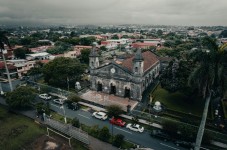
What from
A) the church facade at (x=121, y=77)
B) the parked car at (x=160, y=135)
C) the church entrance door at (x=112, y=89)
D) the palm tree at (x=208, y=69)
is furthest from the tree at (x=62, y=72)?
the palm tree at (x=208, y=69)

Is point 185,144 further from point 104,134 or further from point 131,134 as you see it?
point 104,134

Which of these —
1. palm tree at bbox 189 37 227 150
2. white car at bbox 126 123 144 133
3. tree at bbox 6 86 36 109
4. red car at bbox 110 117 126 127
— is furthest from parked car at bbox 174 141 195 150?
tree at bbox 6 86 36 109

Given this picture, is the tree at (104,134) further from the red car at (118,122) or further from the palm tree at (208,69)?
the palm tree at (208,69)

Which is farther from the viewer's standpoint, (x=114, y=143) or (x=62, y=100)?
(x=62, y=100)

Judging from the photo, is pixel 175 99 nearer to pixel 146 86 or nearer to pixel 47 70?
pixel 146 86

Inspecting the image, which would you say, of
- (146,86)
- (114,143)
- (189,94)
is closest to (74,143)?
(114,143)

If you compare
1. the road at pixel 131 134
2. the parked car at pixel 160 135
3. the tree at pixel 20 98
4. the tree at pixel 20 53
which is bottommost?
the road at pixel 131 134

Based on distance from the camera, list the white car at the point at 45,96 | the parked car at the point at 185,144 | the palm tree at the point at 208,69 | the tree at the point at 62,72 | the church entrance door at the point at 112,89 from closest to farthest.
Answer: the palm tree at the point at 208,69
the parked car at the point at 185,144
the white car at the point at 45,96
the church entrance door at the point at 112,89
the tree at the point at 62,72
